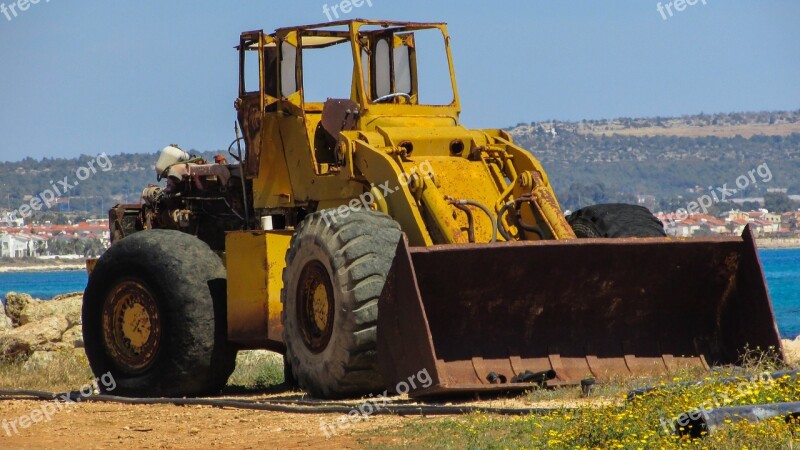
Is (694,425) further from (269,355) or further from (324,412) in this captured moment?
(269,355)

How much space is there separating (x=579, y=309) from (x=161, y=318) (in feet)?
14.2

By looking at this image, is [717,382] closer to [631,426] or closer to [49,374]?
[631,426]

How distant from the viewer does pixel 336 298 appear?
1297 centimetres

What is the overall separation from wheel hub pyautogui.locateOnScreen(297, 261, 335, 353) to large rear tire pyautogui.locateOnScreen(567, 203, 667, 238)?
313cm

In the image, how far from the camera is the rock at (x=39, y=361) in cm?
1865

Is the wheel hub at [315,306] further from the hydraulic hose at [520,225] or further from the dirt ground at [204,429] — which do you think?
the hydraulic hose at [520,225]

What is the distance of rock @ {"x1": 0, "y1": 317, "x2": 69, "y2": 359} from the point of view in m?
19.6

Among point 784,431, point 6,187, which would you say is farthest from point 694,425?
point 6,187

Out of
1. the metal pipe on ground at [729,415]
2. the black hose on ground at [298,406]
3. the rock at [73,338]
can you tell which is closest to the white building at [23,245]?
the rock at [73,338]

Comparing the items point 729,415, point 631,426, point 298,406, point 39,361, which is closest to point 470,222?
point 298,406

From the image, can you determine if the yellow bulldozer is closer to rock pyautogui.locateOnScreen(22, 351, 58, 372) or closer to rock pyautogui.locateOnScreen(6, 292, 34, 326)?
rock pyautogui.locateOnScreen(22, 351, 58, 372)

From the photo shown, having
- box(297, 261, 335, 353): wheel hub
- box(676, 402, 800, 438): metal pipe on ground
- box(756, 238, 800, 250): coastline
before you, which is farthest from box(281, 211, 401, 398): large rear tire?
box(756, 238, 800, 250): coastline

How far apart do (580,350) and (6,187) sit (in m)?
136

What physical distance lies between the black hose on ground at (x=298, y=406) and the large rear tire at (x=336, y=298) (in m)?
0.30
